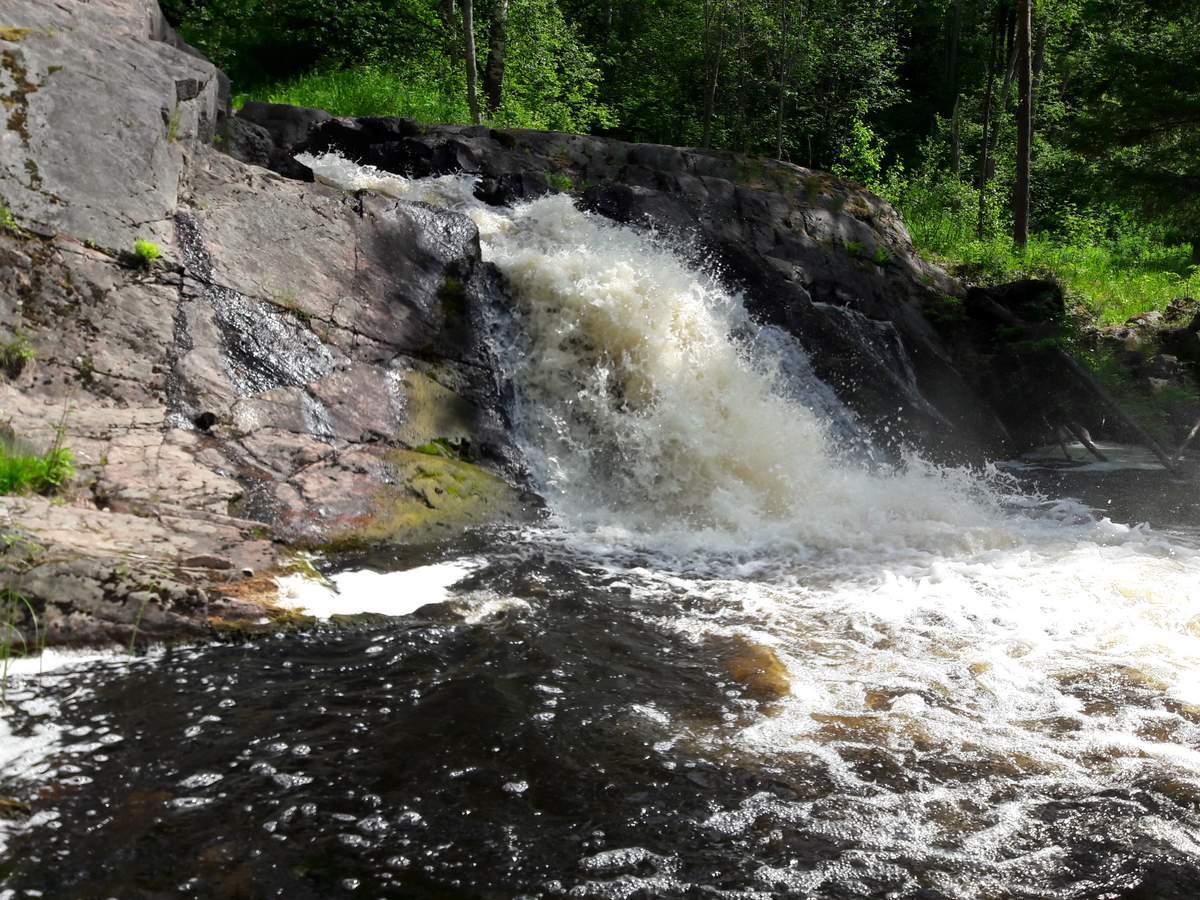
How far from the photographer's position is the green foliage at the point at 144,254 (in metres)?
7.54

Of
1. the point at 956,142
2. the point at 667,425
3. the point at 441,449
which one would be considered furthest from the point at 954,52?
the point at 441,449

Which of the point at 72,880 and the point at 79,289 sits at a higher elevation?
the point at 79,289

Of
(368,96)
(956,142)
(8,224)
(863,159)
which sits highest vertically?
(956,142)

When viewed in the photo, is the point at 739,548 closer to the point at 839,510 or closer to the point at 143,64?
the point at 839,510

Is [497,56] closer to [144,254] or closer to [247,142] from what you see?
[247,142]

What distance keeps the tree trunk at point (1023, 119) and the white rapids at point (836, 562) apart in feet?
26.5

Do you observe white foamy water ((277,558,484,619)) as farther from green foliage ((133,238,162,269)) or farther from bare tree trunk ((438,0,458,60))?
bare tree trunk ((438,0,458,60))

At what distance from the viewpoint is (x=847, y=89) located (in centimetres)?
2488

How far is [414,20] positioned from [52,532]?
1608 cm

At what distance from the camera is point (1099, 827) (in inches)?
154

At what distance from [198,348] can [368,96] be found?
384 inches

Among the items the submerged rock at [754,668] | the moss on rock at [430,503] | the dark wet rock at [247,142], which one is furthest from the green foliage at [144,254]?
the submerged rock at [754,668]

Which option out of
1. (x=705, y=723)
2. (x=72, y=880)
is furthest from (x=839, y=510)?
(x=72, y=880)

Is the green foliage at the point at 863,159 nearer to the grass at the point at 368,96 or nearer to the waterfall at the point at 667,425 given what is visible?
the grass at the point at 368,96
